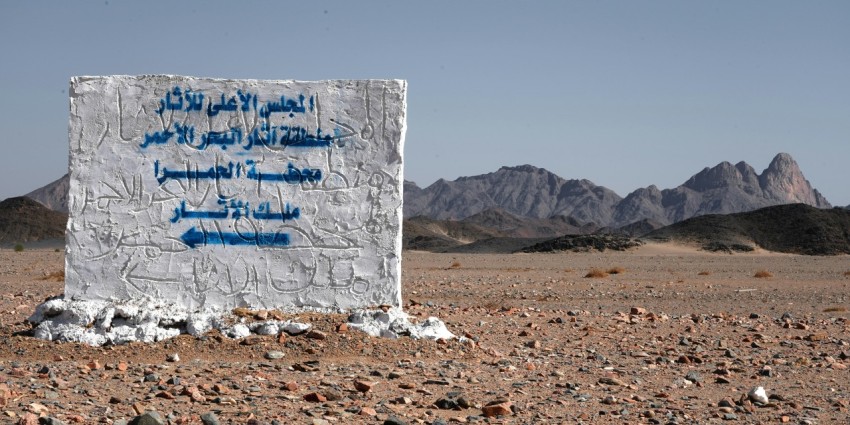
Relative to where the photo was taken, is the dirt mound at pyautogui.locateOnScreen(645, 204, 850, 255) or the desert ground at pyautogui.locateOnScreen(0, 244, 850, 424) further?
the dirt mound at pyautogui.locateOnScreen(645, 204, 850, 255)

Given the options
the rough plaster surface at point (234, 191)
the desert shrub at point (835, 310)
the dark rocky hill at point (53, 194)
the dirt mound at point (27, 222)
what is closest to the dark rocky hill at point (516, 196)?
the dark rocky hill at point (53, 194)

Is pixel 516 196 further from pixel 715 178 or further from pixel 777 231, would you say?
pixel 777 231

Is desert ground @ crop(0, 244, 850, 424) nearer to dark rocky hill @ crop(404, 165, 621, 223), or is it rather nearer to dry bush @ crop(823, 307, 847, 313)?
dry bush @ crop(823, 307, 847, 313)

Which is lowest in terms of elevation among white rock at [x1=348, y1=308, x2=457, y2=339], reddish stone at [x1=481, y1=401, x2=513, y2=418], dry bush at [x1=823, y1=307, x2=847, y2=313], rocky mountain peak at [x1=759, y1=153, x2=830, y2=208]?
reddish stone at [x1=481, y1=401, x2=513, y2=418]

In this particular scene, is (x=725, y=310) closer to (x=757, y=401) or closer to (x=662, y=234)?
(x=757, y=401)

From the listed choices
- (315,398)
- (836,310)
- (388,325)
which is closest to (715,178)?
(836,310)

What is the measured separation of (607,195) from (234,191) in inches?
6716

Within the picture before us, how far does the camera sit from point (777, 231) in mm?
65438

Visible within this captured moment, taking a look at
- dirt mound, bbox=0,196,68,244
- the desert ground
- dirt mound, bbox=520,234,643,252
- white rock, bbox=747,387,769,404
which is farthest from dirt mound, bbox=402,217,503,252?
white rock, bbox=747,387,769,404

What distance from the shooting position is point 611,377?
Result: 34.7 feet

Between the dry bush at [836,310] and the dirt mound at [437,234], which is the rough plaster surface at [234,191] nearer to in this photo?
the dry bush at [836,310]

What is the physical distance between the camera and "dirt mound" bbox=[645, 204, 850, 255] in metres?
60.4

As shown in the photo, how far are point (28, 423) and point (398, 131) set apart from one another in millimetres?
5829

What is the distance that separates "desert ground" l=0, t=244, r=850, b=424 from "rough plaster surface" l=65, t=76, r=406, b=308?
77 centimetres
